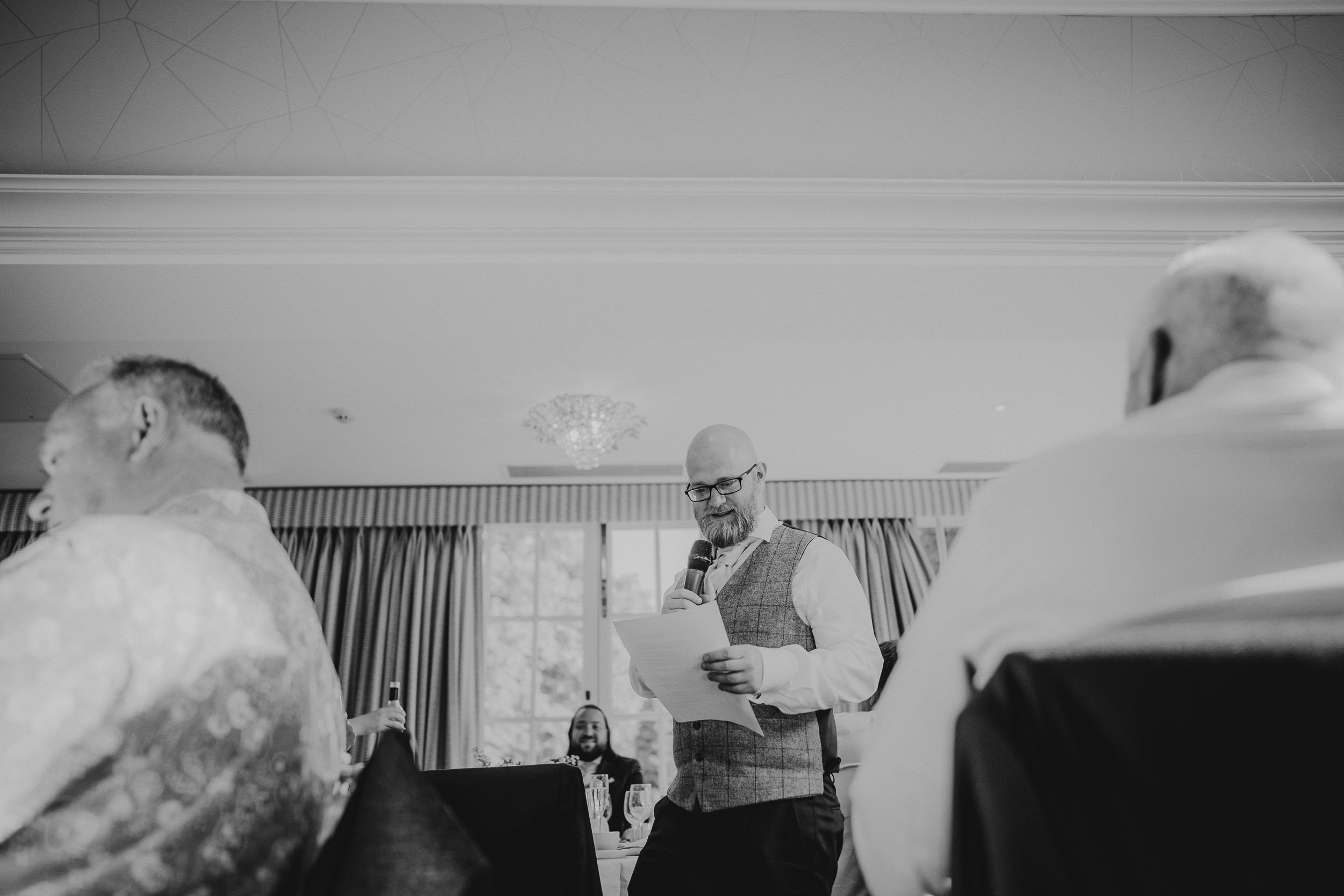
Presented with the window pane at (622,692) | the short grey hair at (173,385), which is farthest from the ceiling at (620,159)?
the window pane at (622,692)

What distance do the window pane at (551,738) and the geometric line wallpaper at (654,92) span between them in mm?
3863

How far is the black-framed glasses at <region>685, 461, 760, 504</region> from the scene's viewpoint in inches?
78.6

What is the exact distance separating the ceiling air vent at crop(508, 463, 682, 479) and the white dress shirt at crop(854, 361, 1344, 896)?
14.5ft

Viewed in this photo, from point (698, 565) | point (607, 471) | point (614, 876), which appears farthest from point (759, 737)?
point (607, 471)

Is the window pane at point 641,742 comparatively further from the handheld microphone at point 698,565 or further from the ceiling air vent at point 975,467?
the handheld microphone at point 698,565

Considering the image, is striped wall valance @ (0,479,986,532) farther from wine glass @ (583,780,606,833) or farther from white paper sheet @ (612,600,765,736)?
white paper sheet @ (612,600,765,736)

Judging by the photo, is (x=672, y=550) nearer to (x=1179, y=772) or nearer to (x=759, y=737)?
(x=759, y=737)

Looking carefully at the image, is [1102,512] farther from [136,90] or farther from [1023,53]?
[136,90]

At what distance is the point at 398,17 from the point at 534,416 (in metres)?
2.14

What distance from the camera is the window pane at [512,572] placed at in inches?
221

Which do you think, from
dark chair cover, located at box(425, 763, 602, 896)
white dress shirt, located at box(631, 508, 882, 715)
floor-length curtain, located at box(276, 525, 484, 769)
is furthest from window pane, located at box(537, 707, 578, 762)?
dark chair cover, located at box(425, 763, 602, 896)

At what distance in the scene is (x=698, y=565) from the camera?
191cm

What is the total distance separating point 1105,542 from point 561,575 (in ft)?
17.0

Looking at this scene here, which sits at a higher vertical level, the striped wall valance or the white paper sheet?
the striped wall valance
